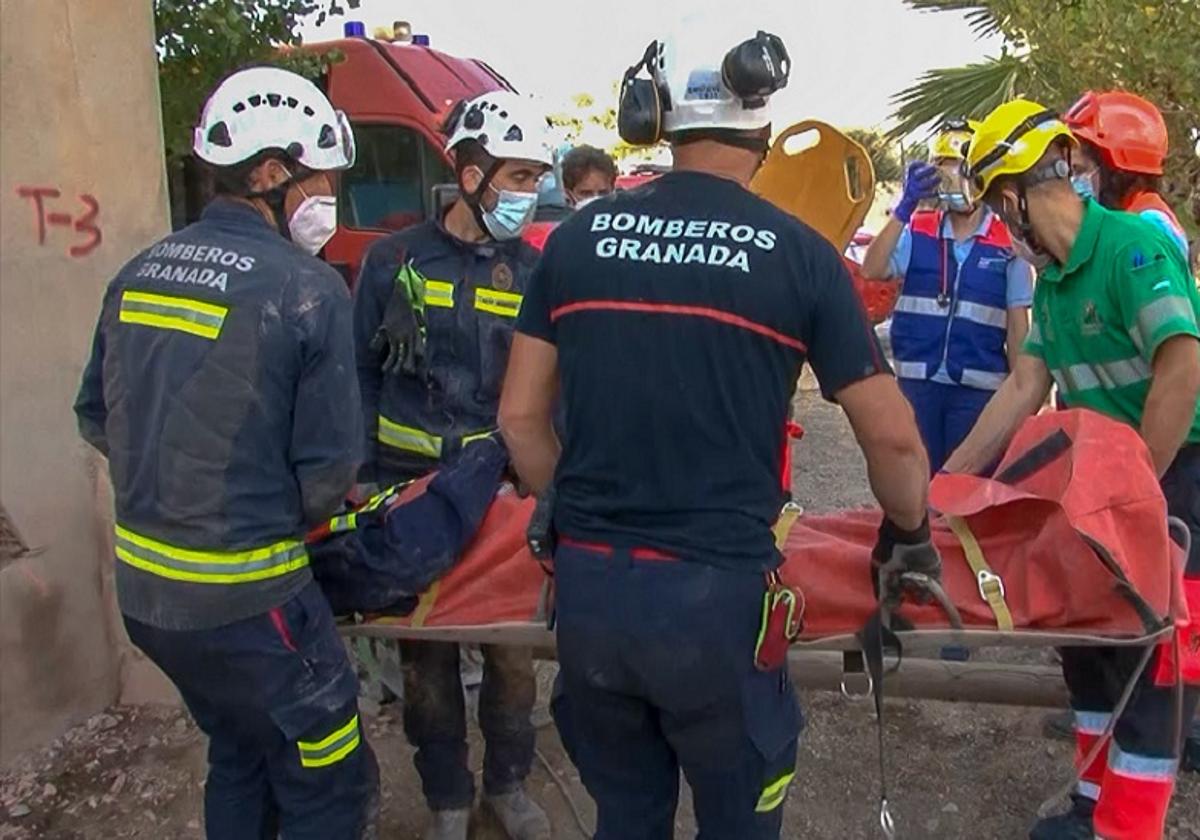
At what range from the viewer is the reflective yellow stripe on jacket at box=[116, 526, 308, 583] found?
93.5 inches

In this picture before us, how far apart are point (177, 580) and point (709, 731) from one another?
1096 mm

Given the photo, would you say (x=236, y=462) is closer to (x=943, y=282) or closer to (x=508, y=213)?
(x=508, y=213)

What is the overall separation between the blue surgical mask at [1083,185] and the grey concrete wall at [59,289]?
2.92m

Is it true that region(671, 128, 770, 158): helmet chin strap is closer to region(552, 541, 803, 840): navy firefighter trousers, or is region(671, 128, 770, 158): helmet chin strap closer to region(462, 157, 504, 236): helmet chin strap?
region(552, 541, 803, 840): navy firefighter trousers

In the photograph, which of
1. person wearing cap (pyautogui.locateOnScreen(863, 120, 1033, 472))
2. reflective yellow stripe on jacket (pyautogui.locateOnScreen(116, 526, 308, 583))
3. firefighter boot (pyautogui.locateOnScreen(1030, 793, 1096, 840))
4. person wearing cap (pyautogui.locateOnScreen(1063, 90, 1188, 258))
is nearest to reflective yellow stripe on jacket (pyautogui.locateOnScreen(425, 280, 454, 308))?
reflective yellow stripe on jacket (pyautogui.locateOnScreen(116, 526, 308, 583))

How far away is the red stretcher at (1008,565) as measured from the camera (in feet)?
8.07

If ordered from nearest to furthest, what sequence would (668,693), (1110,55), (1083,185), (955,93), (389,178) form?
1. (668,693)
2. (1083,185)
3. (1110,55)
4. (389,178)
5. (955,93)

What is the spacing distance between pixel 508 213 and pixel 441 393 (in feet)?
1.68

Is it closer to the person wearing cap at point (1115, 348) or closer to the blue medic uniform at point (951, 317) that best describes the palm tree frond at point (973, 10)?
the blue medic uniform at point (951, 317)

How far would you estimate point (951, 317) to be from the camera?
14.1 feet

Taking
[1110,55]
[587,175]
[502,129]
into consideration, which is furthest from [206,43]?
[1110,55]

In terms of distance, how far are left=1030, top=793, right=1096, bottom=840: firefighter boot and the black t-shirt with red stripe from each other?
1.67m

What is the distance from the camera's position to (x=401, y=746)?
3.98m

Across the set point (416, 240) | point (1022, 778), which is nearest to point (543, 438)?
point (416, 240)
